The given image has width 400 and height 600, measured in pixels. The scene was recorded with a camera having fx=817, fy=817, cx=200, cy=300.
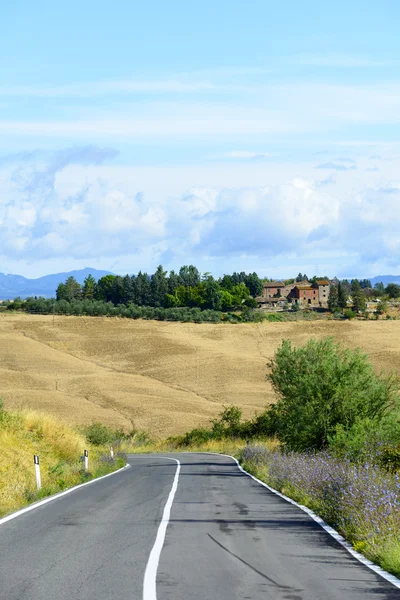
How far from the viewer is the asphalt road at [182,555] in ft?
26.1

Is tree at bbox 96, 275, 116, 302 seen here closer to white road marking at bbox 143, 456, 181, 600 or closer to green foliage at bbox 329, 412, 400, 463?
green foliage at bbox 329, 412, 400, 463

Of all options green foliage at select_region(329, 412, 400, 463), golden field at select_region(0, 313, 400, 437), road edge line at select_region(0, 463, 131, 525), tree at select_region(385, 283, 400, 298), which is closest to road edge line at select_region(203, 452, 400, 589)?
green foliage at select_region(329, 412, 400, 463)

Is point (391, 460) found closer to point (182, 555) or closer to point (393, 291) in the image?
point (182, 555)

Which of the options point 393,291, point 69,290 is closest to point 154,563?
point 69,290

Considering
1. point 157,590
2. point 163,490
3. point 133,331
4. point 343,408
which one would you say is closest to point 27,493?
point 163,490

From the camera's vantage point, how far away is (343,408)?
2969 centimetres

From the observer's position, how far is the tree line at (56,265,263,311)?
158250 mm

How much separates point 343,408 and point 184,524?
1720 cm

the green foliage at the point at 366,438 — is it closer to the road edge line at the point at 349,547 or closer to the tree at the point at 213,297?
the road edge line at the point at 349,547

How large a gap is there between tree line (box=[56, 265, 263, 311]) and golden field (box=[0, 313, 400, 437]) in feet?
115

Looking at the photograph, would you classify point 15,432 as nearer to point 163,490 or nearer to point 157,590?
point 163,490

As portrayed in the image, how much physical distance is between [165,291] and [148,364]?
7734 centimetres

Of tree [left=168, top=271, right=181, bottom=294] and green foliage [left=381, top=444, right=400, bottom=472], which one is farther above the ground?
tree [left=168, top=271, right=181, bottom=294]

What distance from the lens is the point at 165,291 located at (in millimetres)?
174000
